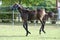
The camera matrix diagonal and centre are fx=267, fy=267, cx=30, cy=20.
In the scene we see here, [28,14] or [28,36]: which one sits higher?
[28,14]

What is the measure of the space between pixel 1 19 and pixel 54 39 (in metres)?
17.6

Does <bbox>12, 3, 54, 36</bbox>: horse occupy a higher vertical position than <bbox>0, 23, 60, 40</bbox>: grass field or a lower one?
higher

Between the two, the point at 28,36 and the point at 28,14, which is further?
the point at 28,14

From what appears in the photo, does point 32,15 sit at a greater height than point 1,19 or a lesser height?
greater

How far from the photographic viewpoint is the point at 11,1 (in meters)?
34.4

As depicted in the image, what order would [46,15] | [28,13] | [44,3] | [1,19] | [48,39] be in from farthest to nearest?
[44,3] → [1,19] → [46,15] → [28,13] → [48,39]

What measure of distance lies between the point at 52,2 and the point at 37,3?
21.8 ft

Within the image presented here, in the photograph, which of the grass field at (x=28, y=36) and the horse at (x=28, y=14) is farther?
the horse at (x=28, y=14)

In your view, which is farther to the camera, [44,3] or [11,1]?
[44,3]

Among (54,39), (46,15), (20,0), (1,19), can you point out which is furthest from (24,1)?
(54,39)

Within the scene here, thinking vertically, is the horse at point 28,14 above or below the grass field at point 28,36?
above

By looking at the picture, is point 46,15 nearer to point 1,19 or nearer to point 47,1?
point 1,19

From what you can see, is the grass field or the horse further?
the horse

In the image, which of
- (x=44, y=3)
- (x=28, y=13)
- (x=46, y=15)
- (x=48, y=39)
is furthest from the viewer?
(x=44, y=3)
